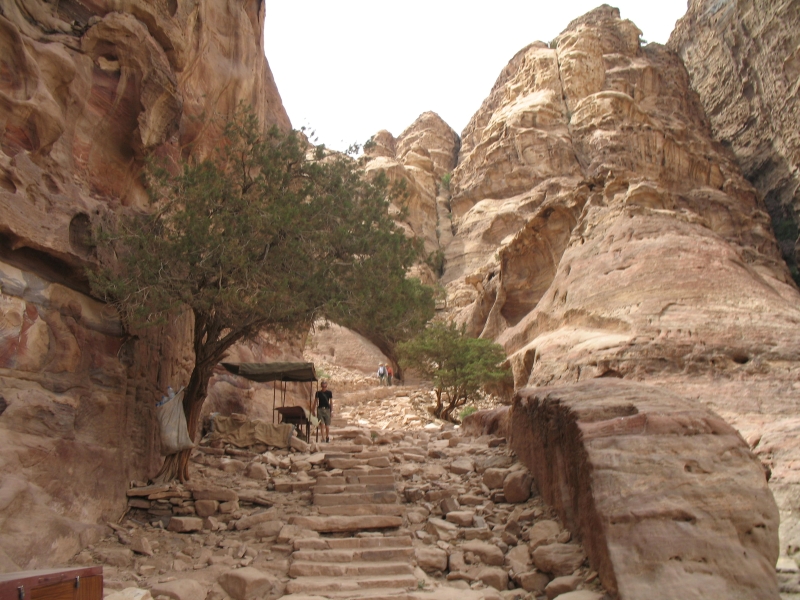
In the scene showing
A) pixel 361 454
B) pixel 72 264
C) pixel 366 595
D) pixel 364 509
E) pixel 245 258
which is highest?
pixel 245 258

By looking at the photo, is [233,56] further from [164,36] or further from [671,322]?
[671,322]

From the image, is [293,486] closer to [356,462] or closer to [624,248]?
[356,462]

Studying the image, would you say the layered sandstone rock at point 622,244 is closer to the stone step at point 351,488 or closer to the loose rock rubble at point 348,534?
the loose rock rubble at point 348,534

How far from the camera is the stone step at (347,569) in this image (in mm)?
6676

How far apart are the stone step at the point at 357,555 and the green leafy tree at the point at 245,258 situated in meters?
3.19

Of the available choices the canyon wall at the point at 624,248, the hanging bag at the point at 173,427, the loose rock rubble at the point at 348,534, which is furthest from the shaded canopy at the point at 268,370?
the canyon wall at the point at 624,248

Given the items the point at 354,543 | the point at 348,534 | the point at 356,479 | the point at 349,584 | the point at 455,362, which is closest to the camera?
the point at 349,584

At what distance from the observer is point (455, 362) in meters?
20.1

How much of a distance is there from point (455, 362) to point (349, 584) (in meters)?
13.9

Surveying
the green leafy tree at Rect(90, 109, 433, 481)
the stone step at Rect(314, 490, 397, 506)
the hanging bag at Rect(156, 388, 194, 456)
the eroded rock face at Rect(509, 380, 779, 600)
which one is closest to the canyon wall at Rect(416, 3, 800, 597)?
the eroded rock face at Rect(509, 380, 779, 600)

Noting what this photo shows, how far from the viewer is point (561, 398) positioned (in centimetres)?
746

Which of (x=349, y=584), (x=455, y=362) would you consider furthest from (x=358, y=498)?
(x=455, y=362)

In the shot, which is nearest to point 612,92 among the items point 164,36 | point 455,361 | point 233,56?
point 455,361

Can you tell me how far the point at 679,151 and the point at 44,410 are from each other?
135 ft
